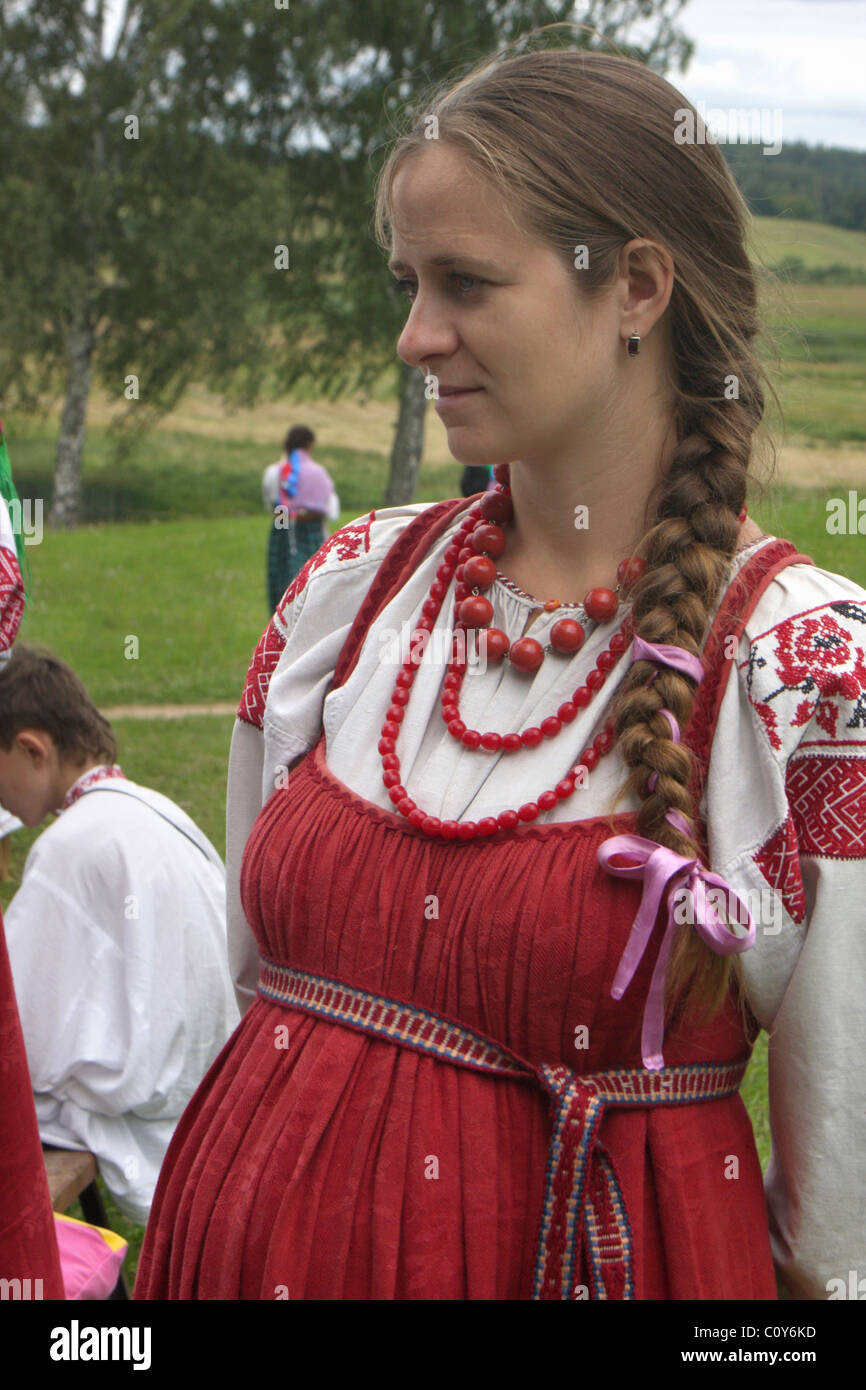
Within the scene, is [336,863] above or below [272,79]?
below

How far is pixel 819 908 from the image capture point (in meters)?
1.50

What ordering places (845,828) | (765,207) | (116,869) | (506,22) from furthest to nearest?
(506,22), (116,869), (765,207), (845,828)

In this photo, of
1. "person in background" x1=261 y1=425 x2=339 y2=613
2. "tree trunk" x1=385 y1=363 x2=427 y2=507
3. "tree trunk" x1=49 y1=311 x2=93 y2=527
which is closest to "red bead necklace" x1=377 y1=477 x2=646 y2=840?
"person in background" x1=261 y1=425 x2=339 y2=613

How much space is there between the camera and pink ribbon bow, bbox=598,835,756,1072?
4.76 ft

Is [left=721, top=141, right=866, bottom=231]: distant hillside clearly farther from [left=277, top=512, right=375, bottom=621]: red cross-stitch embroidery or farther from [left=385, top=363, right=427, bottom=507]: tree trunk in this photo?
[left=385, top=363, right=427, bottom=507]: tree trunk

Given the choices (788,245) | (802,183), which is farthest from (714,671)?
(802,183)

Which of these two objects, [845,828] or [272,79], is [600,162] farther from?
[272,79]

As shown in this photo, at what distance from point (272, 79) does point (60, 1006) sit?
19.5 meters

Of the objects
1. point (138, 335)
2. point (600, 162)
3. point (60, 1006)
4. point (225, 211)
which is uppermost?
point (225, 211)

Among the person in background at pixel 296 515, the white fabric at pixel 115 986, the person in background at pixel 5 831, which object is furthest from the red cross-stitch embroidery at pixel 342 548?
the person in background at pixel 296 515

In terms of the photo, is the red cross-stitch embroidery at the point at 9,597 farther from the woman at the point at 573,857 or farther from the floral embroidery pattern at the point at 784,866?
the floral embroidery pattern at the point at 784,866

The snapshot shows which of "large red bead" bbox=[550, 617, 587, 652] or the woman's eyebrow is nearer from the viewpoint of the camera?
the woman's eyebrow

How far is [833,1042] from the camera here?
151 cm

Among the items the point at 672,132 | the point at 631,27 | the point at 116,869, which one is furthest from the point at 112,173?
the point at 672,132
